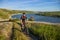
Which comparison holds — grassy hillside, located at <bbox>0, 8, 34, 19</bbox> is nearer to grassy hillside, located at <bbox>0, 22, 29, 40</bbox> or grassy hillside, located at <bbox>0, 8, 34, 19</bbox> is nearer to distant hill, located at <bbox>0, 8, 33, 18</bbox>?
distant hill, located at <bbox>0, 8, 33, 18</bbox>

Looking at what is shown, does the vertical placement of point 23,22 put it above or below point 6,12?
below

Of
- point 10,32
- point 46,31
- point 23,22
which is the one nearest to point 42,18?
point 46,31

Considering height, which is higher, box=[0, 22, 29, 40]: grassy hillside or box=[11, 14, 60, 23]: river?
box=[11, 14, 60, 23]: river

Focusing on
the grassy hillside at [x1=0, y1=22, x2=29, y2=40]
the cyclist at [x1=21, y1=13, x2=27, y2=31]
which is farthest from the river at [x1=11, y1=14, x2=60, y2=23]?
the grassy hillside at [x1=0, y1=22, x2=29, y2=40]

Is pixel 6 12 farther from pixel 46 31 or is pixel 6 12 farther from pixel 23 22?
pixel 46 31

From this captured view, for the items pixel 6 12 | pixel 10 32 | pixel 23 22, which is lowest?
pixel 10 32

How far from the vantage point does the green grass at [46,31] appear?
112 inches

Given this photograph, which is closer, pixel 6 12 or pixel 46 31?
pixel 46 31

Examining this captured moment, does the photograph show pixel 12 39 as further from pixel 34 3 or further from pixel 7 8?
pixel 34 3

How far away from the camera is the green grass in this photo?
2834mm

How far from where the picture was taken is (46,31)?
2854 millimetres

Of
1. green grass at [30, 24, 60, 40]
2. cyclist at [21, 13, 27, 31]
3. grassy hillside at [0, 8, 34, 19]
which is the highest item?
grassy hillside at [0, 8, 34, 19]

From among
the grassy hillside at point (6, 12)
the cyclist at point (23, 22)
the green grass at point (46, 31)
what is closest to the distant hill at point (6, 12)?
the grassy hillside at point (6, 12)

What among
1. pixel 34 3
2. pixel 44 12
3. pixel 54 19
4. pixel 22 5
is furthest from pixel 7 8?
pixel 54 19
